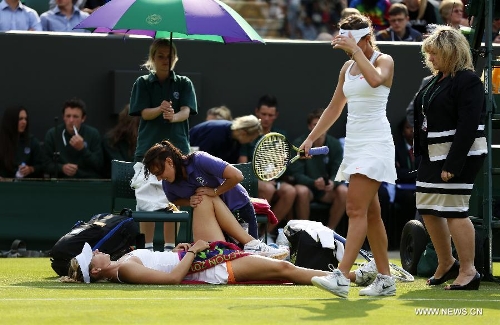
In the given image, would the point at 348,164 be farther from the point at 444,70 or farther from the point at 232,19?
the point at 232,19

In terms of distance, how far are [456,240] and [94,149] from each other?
5794 millimetres

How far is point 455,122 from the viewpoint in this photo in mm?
8477

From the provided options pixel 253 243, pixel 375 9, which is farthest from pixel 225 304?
pixel 375 9

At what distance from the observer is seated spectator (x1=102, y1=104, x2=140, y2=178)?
13188 millimetres

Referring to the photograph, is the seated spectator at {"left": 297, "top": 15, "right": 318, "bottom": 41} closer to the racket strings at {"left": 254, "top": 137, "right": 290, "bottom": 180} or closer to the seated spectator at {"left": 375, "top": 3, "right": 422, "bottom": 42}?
the seated spectator at {"left": 375, "top": 3, "right": 422, "bottom": 42}

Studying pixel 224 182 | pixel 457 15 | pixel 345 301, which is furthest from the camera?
pixel 457 15

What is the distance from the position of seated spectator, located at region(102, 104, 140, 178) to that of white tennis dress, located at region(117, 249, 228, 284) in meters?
4.56

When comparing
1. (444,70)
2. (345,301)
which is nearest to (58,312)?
(345,301)

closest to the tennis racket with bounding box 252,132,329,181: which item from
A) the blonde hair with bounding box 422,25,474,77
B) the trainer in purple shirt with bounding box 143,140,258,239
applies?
the trainer in purple shirt with bounding box 143,140,258,239

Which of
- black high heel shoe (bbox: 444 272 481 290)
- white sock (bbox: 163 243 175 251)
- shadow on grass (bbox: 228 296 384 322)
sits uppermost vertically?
shadow on grass (bbox: 228 296 384 322)

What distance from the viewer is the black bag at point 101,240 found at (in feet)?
30.8

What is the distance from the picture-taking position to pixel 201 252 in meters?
8.65

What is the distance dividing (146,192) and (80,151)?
2.83 metres

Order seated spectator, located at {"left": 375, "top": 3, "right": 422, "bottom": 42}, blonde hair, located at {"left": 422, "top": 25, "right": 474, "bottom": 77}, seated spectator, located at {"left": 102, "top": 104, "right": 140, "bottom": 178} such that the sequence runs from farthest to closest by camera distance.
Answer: seated spectator, located at {"left": 375, "top": 3, "right": 422, "bottom": 42}
seated spectator, located at {"left": 102, "top": 104, "right": 140, "bottom": 178}
blonde hair, located at {"left": 422, "top": 25, "right": 474, "bottom": 77}
